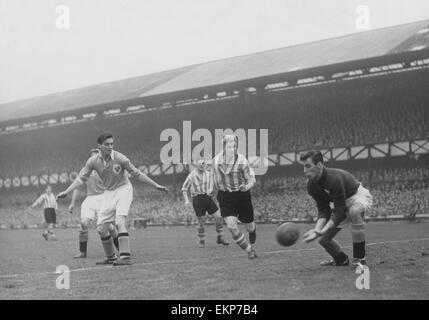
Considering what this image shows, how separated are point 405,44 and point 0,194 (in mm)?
33457

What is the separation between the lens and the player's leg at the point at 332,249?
874 centimetres

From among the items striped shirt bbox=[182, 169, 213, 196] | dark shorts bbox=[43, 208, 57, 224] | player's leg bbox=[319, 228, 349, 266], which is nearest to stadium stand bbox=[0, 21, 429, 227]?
dark shorts bbox=[43, 208, 57, 224]

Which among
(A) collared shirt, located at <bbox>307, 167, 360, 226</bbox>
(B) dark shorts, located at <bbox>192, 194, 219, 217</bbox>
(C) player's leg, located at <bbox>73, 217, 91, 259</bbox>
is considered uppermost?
(A) collared shirt, located at <bbox>307, 167, 360, 226</bbox>

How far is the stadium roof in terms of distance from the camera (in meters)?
31.6

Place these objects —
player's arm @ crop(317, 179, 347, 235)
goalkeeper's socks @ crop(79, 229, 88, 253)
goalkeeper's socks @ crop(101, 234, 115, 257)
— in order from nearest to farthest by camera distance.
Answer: player's arm @ crop(317, 179, 347, 235) < goalkeeper's socks @ crop(101, 234, 115, 257) < goalkeeper's socks @ crop(79, 229, 88, 253)

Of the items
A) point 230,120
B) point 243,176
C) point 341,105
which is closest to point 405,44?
point 341,105

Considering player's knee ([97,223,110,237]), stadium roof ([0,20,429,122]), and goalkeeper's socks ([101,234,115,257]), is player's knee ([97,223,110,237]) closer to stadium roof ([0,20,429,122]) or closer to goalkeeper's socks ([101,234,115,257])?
goalkeeper's socks ([101,234,115,257])

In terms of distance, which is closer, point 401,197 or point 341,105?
point 401,197

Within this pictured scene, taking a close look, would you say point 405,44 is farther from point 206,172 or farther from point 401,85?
point 206,172

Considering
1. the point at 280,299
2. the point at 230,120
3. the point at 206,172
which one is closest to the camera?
the point at 280,299

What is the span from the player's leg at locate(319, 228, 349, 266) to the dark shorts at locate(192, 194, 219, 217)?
7.17 m

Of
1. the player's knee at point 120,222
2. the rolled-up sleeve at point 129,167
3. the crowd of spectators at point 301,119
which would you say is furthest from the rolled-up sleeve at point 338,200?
the crowd of spectators at point 301,119

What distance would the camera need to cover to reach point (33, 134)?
48000 millimetres

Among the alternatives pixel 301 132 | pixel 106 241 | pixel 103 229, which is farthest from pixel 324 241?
pixel 301 132
